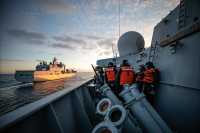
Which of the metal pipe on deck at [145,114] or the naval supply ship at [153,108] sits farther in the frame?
the metal pipe on deck at [145,114]

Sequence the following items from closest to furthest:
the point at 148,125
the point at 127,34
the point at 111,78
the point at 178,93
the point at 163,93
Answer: the point at 148,125
the point at 178,93
the point at 163,93
the point at 111,78
the point at 127,34

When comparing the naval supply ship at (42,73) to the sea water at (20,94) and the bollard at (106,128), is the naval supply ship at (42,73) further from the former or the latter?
the bollard at (106,128)

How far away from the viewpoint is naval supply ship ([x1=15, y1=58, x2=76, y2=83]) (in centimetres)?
2933

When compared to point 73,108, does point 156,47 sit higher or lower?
higher

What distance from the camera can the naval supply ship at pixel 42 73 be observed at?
2933cm

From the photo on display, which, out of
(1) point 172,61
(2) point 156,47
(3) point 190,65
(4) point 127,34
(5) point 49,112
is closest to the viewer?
(5) point 49,112

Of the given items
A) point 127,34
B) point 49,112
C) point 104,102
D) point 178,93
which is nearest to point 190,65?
point 178,93

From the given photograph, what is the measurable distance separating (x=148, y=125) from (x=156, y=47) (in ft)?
11.4

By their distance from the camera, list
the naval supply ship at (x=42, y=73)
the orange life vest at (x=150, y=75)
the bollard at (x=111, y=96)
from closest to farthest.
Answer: the bollard at (x=111, y=96), the orange life vest at (x=150, y=75), the naval supply ship at (x=42, y=73)

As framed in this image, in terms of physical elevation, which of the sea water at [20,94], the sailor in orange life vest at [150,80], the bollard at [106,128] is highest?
the sailor in orange life vest at [150,80]

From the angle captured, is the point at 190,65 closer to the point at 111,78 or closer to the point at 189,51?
the point at 189,51

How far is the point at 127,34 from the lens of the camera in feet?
36.4

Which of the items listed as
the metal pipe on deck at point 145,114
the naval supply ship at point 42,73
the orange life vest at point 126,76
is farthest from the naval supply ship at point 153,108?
the naval supply ship at point 42,73

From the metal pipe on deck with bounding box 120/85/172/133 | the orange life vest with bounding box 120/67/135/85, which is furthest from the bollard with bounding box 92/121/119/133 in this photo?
the orange life vest with bounding box 120/67/135/85
